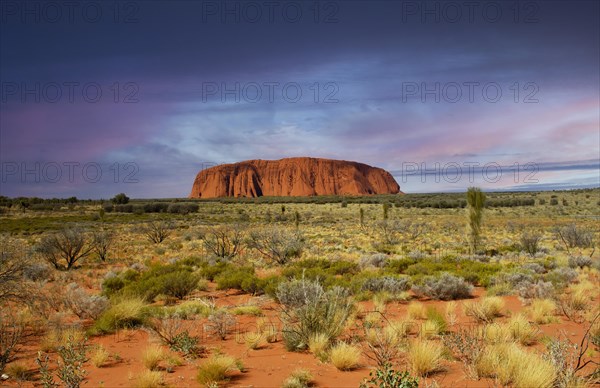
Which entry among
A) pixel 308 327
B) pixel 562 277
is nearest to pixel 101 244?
pixel 308 327

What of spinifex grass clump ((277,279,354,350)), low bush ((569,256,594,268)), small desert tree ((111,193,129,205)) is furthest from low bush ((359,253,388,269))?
small desert tree ((111,193,129,205))

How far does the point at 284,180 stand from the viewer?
178500 mm

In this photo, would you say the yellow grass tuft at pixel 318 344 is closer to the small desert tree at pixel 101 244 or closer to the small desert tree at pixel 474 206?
the small desert tree at pixel 474 206

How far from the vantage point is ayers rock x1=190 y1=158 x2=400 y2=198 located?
17488 cm

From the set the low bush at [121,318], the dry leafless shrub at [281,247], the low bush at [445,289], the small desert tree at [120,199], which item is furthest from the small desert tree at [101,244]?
the small desert tree at [120,199]

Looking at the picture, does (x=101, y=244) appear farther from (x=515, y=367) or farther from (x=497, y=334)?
(x=515, y=367)

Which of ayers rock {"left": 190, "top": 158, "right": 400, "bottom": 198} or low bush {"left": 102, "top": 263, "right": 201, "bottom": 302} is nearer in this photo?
low bush {"left": 102, "top": 263, "right": 201, "bottom": 302}

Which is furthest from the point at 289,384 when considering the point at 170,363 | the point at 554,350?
the point at 554,350

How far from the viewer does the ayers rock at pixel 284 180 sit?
574 ft

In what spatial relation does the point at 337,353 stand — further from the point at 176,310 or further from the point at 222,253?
the point at 222,253

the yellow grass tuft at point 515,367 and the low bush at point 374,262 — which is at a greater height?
the yellow grass tuft at point 515,367

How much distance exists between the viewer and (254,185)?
177625 millimetres

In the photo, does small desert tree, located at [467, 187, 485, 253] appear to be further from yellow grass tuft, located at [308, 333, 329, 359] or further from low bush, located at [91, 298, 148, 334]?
low bush, located at [91, 298, 148, 334]

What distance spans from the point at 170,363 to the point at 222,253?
45.2 feet
